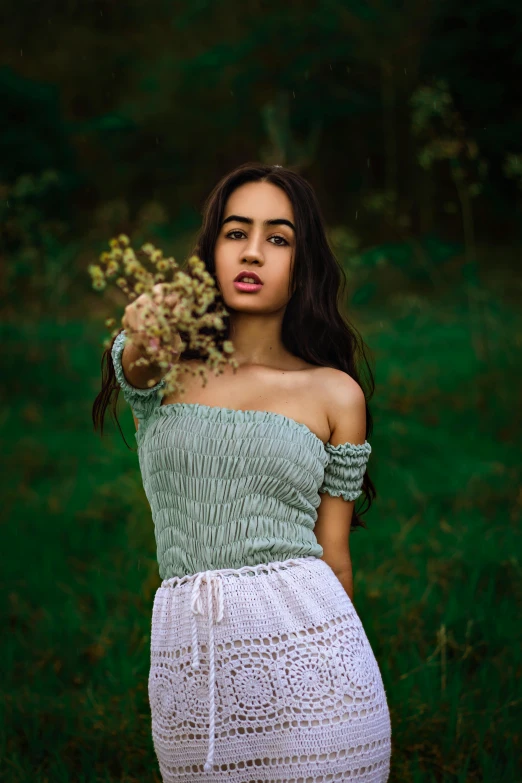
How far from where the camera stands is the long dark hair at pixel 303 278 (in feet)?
7.45

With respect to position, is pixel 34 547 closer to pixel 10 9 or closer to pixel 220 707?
pixel 220 707

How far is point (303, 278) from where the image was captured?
2295mm

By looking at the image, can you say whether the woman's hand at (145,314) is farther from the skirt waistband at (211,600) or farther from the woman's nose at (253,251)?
the skirt waistband at (211,600)

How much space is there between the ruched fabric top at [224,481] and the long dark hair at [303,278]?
189 millimetres

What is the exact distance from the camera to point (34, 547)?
4176mm

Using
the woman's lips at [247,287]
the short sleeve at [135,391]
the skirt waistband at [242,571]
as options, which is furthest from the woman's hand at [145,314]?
the skirt waistband at [242,571]

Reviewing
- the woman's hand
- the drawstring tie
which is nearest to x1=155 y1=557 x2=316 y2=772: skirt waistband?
the drawstring tie

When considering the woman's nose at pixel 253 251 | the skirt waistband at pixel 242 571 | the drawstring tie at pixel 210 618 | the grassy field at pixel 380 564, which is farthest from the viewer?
the grassy field at pixel 380 564

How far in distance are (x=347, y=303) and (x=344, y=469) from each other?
4002mm

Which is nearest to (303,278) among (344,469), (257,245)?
(257,245)

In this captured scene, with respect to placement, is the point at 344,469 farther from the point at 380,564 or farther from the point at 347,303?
the point at 347,303

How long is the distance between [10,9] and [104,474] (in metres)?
4.61

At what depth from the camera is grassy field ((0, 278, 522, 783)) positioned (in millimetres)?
2941

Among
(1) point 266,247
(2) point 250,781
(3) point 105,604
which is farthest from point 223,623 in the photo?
(3) point 105,604
